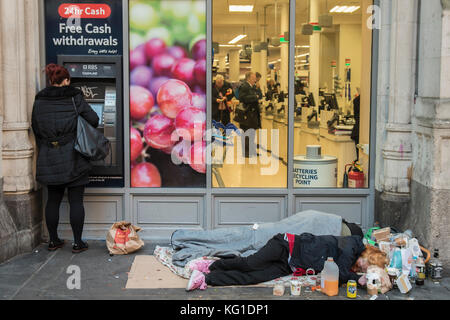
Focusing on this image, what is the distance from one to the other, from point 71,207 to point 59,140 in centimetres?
71

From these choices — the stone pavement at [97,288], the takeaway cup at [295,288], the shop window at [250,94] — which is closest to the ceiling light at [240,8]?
the shop window at [250,94]

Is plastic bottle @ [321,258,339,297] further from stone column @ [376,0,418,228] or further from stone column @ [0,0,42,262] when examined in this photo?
stone column @ [0,0,42,262]

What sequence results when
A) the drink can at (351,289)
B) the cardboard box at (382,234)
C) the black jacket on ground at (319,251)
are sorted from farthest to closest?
the cardboard box at (382,234) < the black jacket on ground at (319,251) < the drink can at (351,289)

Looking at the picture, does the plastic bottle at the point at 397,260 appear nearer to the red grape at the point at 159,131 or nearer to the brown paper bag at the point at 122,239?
the brown paper bag at the point at 122,239

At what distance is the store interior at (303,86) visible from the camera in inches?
267

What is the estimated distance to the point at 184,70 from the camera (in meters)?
6.82

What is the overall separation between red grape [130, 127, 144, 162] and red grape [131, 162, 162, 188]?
0.41 ft

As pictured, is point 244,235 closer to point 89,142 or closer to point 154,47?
point 89,142

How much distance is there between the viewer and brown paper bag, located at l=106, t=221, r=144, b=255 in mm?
6434

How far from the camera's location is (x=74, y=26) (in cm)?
675

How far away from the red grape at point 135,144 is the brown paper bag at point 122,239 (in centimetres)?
82

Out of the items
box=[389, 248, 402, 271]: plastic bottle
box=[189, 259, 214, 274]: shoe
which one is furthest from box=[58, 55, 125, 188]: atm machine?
box=[389, 248, 402, 271]: plastic bottle

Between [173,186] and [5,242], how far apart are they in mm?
1861
